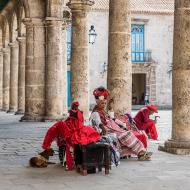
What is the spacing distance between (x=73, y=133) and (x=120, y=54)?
12.8 feet

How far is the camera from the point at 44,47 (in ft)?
62.3

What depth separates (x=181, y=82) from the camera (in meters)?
9.46

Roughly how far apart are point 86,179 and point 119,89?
14.5 ft

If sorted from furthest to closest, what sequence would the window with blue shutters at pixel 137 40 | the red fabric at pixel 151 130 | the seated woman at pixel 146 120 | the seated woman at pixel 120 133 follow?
the window with blue shutters at pixel 137 40 → the red fabric at pixel 151 130 → the seated woman at pixel 146 120 → the seated woman at pixel 120 133

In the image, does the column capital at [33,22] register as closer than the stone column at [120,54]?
No

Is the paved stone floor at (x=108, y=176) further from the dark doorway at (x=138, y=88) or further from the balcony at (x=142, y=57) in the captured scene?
the dark doorway at (x=138, y=88)

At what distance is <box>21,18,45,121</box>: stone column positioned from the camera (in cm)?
1872

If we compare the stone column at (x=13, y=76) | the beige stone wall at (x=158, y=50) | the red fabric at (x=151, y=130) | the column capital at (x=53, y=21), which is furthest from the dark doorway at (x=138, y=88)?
the red fabric at (x=151, y=130)

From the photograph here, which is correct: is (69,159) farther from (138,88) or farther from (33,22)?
(138,88)

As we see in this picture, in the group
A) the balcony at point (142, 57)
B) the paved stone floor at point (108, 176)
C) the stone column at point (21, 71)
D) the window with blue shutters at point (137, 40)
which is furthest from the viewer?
the balcony at point (142, 57)

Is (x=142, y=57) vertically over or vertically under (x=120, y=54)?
over

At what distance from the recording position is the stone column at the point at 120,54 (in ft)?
37.1

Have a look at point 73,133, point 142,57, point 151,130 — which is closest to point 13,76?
point 142,57

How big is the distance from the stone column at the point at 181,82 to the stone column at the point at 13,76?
17699mm
